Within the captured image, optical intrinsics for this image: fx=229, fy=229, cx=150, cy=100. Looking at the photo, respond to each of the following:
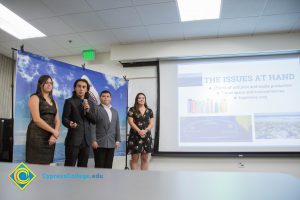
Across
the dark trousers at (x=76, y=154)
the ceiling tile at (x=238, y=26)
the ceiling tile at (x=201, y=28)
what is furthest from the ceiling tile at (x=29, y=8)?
the ceiling tile at (x=238, y=26)

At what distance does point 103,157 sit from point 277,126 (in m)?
2.69

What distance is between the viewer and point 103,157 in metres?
3.08

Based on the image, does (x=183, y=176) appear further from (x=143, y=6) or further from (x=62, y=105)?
(x=143, y=6)

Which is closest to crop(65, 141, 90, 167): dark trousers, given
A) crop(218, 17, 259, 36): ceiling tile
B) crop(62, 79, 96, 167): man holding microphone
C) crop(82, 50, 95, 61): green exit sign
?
crop(62, 79, 96, 167): man holding microphone

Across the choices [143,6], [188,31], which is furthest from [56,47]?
[188,31]

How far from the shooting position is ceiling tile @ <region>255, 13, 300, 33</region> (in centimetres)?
322

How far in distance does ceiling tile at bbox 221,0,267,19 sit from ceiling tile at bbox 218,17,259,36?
0.41 feet

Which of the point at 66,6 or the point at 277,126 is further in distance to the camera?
the point at 277,126

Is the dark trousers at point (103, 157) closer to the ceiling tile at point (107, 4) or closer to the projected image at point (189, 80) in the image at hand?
the projected image at point (189, 80)

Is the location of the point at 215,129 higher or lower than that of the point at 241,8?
lower

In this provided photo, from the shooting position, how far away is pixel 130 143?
348 cm

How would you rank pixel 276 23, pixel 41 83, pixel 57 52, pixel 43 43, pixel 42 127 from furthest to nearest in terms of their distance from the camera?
pixel 57 52
pixel 43 43
pixel 276 23
pixel 41 83
pixel 42 127

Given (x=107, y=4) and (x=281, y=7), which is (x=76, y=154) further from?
(x=281, y=7)

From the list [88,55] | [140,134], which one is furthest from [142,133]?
[88,55]
